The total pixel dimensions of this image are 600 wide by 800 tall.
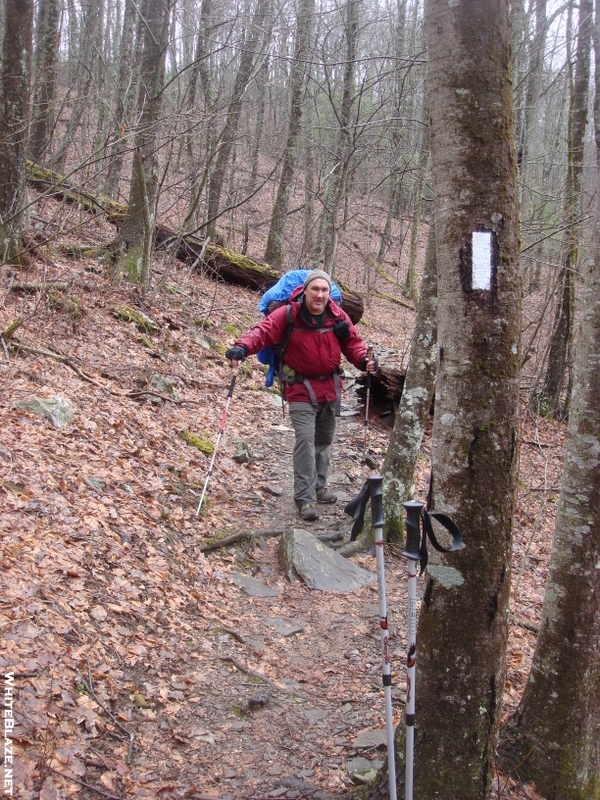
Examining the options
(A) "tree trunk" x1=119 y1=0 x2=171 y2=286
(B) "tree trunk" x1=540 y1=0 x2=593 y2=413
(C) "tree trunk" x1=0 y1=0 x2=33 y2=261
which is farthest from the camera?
(B) "tree trunk" x1=540 y1=0 x2=593 y2=413

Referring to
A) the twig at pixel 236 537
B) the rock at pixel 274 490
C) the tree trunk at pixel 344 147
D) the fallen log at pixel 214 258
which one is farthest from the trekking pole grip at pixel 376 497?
the fallen log at pixel 214 258

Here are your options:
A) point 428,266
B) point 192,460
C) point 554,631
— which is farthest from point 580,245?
point 554,631

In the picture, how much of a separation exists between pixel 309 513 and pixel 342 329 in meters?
2.03

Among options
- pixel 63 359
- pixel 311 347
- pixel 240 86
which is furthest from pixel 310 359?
pixel 240 86

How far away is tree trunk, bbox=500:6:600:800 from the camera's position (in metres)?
3.11

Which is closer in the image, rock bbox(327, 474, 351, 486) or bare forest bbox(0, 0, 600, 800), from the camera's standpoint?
bare forest bbox(0, 0, 600, 800)

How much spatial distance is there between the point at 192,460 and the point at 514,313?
5137 millimetres

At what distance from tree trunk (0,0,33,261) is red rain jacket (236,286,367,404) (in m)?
4.47

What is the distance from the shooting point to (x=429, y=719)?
2625 mm

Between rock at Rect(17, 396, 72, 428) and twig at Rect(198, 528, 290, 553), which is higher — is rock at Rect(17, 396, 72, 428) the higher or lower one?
the higher one

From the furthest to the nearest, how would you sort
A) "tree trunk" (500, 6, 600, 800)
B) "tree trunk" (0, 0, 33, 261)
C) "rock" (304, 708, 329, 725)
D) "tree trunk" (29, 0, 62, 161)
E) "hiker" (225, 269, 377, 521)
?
"tree trunk" (29, 0, 62, 161) → "tree trunk" (0, 0, 33, 261) → "hiker" (225, 269, 377, 521) → "rock" (304, 708, 329, 725) → "tree trunk" (500, 6, 600, 800)

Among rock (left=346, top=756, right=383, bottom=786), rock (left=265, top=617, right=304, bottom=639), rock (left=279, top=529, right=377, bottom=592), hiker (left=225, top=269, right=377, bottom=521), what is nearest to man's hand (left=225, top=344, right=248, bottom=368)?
hiker (left=225, top=269, right=377, bottom=521)

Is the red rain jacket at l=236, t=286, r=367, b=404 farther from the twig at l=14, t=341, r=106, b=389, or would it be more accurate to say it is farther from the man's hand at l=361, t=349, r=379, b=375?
the twig at l=14, t=341, r=106, b=389

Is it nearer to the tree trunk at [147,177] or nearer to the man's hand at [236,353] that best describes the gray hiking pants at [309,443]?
the man's hand at [236,353]
